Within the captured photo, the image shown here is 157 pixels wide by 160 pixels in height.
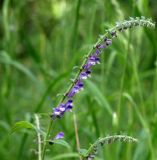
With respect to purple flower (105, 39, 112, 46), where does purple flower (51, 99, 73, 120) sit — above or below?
below

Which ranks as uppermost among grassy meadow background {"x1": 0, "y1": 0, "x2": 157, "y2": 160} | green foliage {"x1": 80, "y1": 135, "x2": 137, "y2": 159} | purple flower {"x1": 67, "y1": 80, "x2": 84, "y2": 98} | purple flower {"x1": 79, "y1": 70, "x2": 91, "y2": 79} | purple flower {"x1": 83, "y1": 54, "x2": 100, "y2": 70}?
grassy meadow background {"x1": 0, "y1": 0, "x2": 157, "y2": 160}

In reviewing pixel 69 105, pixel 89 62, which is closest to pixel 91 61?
pixel 89 62

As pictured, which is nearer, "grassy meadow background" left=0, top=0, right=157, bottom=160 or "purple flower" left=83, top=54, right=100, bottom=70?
"purple flower" left=83, top=54, right=100, bottom=70

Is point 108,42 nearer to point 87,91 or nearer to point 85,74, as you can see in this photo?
point 85,74

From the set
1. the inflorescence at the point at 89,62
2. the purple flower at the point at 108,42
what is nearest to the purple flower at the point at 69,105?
the inflorescence at the point at 89,62

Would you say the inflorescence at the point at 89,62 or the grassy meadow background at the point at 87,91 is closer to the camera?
the inflorescence at the point at 89,62

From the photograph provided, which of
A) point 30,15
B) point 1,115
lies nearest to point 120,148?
point 1,115

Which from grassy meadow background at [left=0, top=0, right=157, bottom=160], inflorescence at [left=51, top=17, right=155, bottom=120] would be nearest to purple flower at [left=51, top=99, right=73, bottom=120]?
inflorescence at [left=51, top=17, right=155, bottom=120]

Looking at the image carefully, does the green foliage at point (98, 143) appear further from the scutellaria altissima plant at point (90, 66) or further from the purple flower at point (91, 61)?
the purple flower at point (91, 61)

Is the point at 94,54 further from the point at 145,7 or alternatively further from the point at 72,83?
the point at 145,7

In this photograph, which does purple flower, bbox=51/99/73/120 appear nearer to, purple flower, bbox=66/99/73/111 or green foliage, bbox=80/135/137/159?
purple flower, bbox=66/99/73/111

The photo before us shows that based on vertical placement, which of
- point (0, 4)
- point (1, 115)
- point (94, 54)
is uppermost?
point (0, 4)
